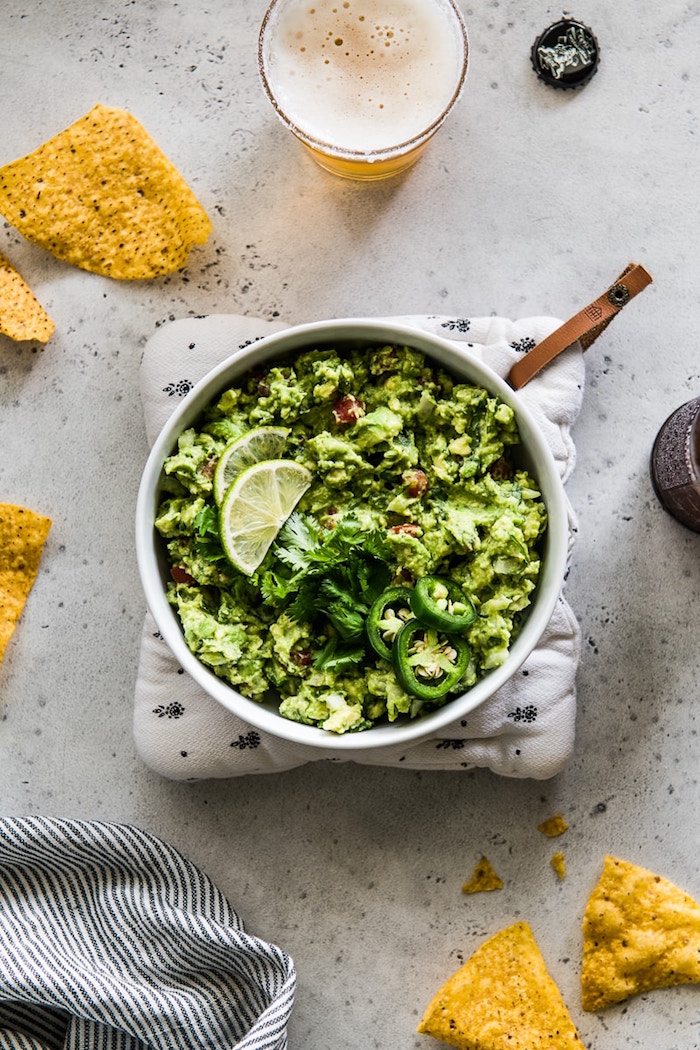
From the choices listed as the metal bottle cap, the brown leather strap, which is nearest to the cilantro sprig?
the brown leather strap

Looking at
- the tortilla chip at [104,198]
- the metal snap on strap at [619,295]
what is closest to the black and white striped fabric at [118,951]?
the tortilla chip at [104,198]

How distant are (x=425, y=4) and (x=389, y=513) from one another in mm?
1128

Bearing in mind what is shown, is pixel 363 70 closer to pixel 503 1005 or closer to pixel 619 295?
pixel 619 295

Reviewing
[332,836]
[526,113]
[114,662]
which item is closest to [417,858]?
[332,836]

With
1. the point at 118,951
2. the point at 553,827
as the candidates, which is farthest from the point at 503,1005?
the point at 118,951

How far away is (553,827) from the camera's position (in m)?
2.23

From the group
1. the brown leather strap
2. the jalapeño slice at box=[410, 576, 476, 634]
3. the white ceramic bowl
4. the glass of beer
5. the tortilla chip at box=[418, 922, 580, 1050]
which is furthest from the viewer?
the tortilla chip at box=[418, 922, 580, 1050]

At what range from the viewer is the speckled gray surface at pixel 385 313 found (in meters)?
2.25

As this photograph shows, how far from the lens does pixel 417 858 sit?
7.39 feet

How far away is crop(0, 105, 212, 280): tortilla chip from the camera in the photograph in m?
2.24

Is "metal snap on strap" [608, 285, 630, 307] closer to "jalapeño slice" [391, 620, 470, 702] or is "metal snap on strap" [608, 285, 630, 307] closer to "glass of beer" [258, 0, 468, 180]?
"glass of beer" [258, 0, 468, 180]

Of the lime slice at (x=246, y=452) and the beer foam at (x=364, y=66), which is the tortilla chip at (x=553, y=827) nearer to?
the lime slice at (x=246, y=452)

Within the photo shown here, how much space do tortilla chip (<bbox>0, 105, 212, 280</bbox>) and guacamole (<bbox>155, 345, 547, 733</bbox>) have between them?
0.62 m

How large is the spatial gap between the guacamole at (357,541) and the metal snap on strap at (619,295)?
36cm
